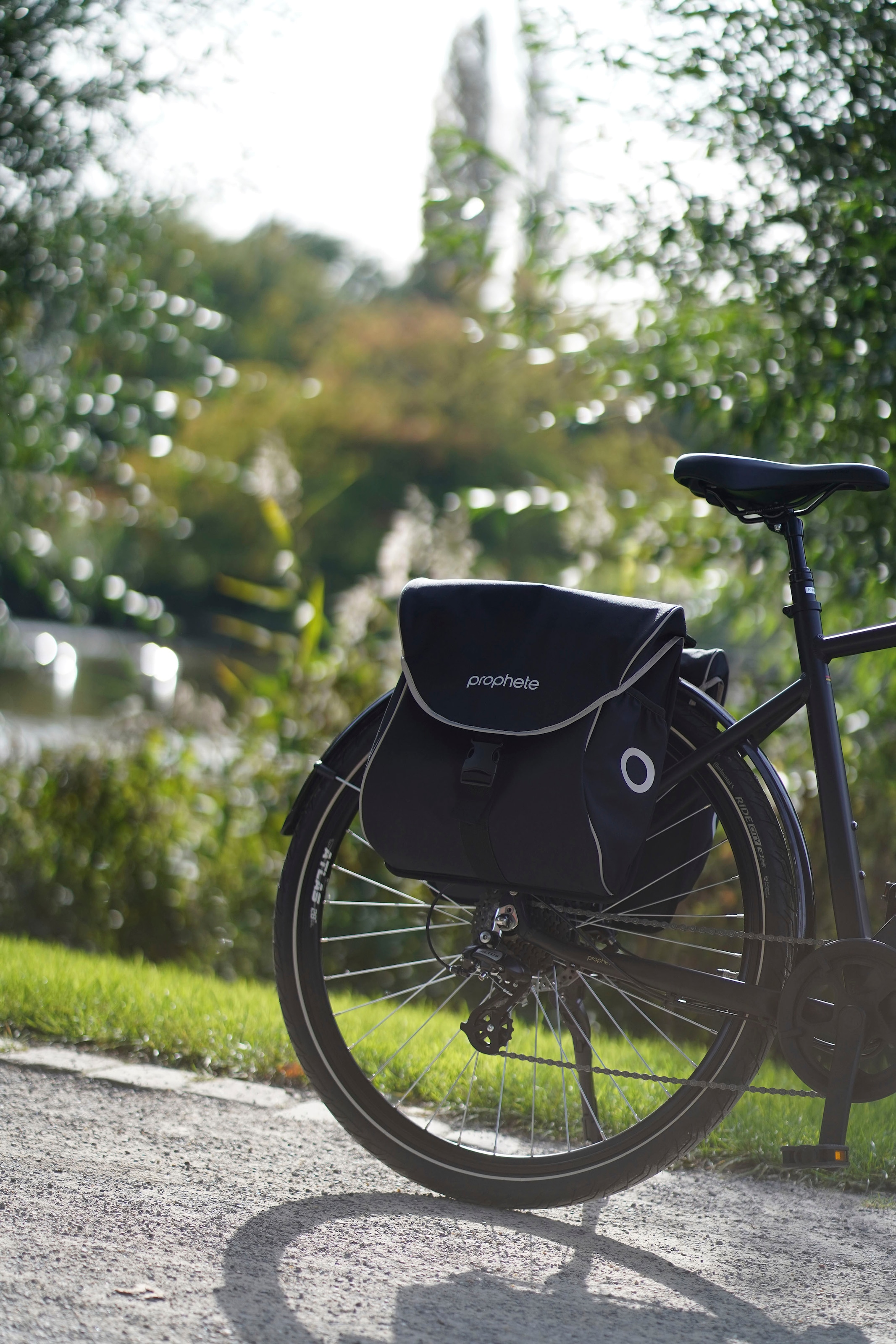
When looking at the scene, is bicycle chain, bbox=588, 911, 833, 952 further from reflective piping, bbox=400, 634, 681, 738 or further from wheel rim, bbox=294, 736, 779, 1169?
reflective piping, bbox=400, 634, 681, 738

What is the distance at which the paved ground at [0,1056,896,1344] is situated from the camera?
1790mm

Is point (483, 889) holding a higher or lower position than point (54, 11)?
lower

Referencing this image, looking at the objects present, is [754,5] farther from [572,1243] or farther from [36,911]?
[36,911]

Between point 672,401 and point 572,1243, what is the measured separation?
9.11 feet

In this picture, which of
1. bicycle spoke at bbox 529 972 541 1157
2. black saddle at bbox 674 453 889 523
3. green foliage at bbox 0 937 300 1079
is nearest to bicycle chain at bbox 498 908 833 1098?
bicycle spoke at bbox 529 972 541 1157

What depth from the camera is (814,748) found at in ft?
7.41

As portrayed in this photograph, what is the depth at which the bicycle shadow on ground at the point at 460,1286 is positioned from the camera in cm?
179

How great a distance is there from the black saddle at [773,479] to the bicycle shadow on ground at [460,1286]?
119 centimetres

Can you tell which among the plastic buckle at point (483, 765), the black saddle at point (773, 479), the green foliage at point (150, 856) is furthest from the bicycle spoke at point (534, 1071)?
the green foliage at point (150, 856)

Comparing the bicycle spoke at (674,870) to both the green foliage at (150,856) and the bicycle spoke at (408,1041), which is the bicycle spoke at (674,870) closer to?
the bicycle spoke at (408,1041)

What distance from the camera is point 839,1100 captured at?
6.78ft

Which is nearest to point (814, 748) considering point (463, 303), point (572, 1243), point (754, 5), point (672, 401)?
point (572, 1243)

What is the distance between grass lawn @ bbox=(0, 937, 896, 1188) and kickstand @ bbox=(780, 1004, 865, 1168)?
446 millimetres

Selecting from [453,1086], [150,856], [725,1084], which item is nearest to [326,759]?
[453,1086]
